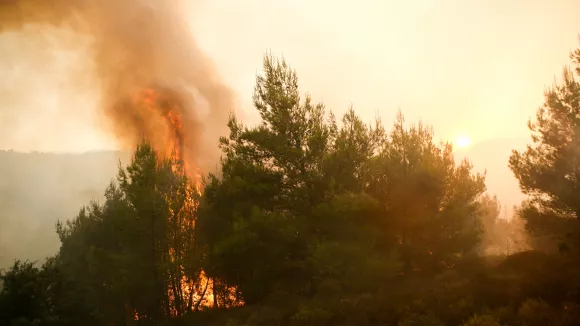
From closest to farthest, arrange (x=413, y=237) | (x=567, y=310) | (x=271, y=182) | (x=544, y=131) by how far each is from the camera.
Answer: (x=567, y=310)
(x=271, y=182)
(x=544, y=131)
(x=413, y=237)

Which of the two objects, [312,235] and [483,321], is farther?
[312,235]

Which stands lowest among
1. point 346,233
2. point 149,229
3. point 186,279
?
point 186,279

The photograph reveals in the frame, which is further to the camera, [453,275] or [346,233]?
[453,275]

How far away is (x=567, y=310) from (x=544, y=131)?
1311 cm

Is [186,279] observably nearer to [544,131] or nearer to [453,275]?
[453,275]

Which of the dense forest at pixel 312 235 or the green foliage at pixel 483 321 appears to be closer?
the green foliage at pixel 483 321

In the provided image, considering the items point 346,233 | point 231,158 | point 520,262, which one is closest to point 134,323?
point 231,158

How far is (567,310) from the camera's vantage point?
8891 millimetres

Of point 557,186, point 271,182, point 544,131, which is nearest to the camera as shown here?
point 271,182

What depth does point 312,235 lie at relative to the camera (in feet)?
50.3

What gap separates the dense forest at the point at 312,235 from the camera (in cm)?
1339

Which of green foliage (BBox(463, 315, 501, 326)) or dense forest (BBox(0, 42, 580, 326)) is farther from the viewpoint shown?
dense forest (BBox(0, 42, 580, 326))

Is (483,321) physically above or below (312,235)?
below

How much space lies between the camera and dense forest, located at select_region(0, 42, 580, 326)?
13.4 metres
